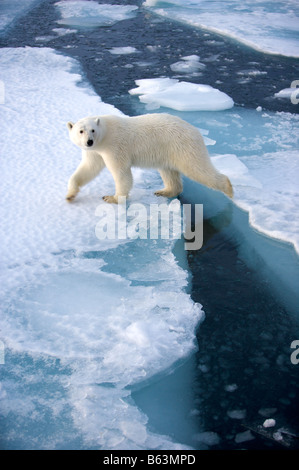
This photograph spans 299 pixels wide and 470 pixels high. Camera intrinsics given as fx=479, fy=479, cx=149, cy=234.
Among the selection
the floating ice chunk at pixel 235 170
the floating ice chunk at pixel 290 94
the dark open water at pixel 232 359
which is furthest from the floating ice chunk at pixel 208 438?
the floating ice chunk at pixel 290 94

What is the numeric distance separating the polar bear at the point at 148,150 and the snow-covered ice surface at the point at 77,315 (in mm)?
310

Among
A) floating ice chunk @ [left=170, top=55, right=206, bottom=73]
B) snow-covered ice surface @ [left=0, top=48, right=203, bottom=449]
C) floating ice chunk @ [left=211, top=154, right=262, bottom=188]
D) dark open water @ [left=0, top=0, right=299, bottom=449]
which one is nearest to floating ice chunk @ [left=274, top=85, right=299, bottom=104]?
floating ice chunk @ [left=170, top=55, right=206, bottom=73]

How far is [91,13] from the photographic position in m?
10.1

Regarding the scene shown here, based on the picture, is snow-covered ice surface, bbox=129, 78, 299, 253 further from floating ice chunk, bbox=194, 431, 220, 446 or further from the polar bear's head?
floating ice chunk, bbox=194, 431, 220, 446

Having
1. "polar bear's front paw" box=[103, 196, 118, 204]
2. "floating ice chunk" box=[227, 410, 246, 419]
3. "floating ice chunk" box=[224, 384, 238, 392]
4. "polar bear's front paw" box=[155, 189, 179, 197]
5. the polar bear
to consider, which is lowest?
"polar bear's front paw" box=[155, 189, 179, 197]

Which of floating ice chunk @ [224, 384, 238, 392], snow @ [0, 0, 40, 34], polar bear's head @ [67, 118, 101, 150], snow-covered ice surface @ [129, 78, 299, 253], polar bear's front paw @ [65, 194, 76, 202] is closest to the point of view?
floating ice chunk @ [224, 384, 238, 392]

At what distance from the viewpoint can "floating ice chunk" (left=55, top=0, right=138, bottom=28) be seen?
9.48m

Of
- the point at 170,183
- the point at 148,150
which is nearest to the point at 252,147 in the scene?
the point at 170,183

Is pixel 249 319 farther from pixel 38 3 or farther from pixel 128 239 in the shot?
pixel 38 3

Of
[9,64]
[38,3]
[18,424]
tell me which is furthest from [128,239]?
[38,3]

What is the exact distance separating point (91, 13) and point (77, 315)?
910 cm

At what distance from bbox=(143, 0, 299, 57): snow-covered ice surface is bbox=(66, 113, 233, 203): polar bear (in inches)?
184

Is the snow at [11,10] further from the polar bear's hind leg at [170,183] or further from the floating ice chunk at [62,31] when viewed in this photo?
the polar bear's hind leg at [170,183]
